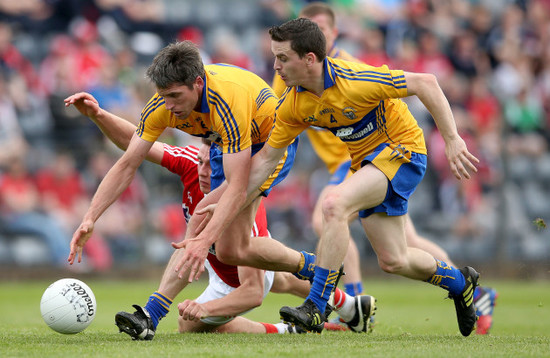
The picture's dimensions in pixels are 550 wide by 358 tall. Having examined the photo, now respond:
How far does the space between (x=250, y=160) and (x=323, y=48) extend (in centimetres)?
96

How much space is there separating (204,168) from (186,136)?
6293mm

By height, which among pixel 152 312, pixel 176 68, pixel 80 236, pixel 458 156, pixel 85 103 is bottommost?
pixel 152 312

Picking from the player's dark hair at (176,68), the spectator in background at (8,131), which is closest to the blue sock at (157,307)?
the player's dark hair at (176,68)

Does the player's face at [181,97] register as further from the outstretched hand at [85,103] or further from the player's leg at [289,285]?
the player's leg at [289,285]

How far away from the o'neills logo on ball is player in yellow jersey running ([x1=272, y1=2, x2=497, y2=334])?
8.89 feet

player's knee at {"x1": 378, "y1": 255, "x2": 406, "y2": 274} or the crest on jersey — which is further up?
the crest on jersey

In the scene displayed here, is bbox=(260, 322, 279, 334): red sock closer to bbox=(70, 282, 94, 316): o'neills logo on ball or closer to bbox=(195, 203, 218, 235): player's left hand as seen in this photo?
bbox=(195, 203, 218, 235): player's left hand

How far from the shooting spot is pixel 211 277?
721 centimetres

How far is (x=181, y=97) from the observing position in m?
5.77

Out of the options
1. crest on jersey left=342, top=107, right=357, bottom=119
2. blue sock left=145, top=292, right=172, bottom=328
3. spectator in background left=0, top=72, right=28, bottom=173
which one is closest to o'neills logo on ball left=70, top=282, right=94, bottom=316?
blue sock left=145, top=292, right=172, bottom=328

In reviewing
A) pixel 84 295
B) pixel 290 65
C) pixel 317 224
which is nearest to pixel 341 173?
pixel 317 224

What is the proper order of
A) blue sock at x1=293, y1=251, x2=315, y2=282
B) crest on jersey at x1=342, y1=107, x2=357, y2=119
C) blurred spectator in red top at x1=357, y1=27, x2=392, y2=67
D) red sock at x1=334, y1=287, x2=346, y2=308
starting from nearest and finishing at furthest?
crest on jersey at x1=342, y1=107, x2=357, y2=119
blue sock at x1=293, y1=251, x2=315, y2=282
red sock at x1=334, y1=287, x2=346, y2=308
blurred spectator in red top at x1=357, y1=27, x2=392, y2=67

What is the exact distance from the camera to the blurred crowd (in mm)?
12820

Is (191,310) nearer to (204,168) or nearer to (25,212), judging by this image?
(204,168)
